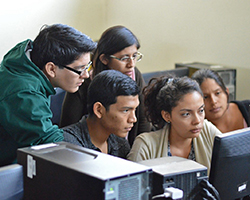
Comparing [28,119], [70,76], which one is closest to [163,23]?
[70,76]

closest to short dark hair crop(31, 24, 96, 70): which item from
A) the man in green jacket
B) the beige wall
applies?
the man in green jacket

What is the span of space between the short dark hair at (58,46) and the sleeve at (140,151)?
1.63ft

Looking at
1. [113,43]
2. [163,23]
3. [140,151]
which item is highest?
[163,23]

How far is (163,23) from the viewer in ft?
13.4

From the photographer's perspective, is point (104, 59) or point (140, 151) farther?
point (104, 59)

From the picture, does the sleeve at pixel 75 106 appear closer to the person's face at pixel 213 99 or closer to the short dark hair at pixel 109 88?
the short dark hair at pixel 109 88

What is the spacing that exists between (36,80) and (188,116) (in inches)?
29.1

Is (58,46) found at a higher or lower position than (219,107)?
higher

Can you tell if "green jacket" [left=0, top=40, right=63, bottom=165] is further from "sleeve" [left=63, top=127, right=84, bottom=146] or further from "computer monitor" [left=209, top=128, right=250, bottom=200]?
"computer monitor" [left=209, top=128, right=250, bottom=200]

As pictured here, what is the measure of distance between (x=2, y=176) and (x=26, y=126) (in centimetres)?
33

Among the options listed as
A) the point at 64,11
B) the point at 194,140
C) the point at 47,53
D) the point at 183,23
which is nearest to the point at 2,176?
the point at 47,53

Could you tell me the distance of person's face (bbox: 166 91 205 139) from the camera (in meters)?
1.72

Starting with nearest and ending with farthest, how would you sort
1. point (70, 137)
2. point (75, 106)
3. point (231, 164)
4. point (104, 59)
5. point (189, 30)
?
1. point (231, 164)
2. point (70, 137)
3. point (75, 106)
4. point (104, 59)
5. point (189, 30)

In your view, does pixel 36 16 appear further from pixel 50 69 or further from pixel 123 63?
pixel 50 69
